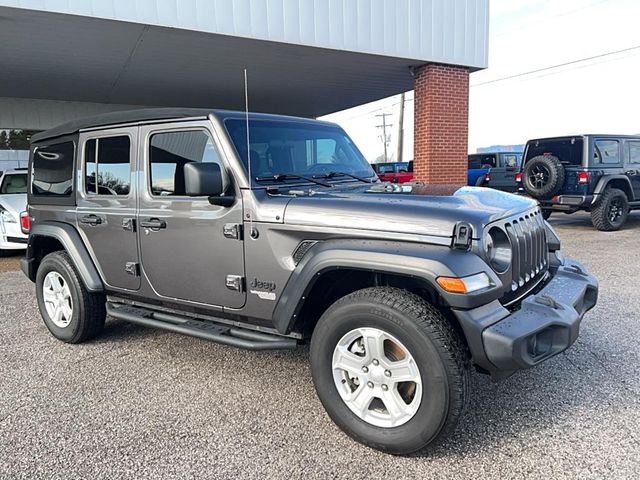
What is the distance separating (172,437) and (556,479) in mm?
2009

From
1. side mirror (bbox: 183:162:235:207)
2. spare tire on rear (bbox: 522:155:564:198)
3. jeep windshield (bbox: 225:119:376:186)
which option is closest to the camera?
side mirror (bbox: 183:162:235:207)

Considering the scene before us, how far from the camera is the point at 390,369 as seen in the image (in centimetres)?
267

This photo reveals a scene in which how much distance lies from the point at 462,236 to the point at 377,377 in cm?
88

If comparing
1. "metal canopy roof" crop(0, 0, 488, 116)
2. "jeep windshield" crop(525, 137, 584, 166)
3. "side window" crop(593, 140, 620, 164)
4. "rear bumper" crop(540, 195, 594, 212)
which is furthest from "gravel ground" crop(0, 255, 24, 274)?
"side window" crop(593, 140, 620, 164)

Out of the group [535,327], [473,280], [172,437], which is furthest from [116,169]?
[535,327]

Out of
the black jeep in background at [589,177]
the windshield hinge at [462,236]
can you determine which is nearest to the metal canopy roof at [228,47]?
the black jeep in background at [589,177]

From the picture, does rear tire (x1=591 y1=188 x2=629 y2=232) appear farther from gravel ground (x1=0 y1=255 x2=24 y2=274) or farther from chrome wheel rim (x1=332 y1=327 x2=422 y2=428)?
gravel ground (x1=0 y1=255 x2=24 y2=274)

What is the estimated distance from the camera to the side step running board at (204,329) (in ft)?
10.2

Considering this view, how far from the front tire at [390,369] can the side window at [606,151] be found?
31.3 ft

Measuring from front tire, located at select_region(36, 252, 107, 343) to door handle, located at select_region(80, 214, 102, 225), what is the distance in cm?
46

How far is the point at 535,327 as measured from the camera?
2551 mm

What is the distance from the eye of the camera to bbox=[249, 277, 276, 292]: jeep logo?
3100 mm

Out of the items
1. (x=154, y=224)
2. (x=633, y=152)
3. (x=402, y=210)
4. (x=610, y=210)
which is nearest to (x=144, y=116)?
(x=154, y=224)

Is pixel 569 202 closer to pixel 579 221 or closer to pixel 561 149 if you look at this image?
pixel 561 149
